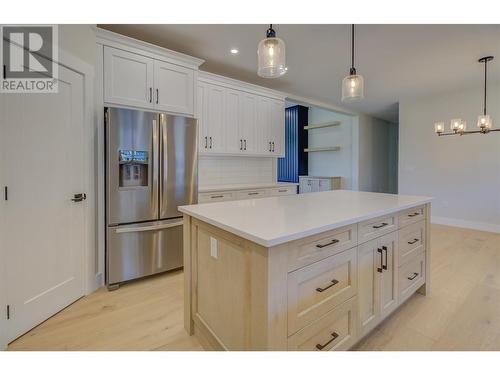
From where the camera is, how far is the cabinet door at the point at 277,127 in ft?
14.0

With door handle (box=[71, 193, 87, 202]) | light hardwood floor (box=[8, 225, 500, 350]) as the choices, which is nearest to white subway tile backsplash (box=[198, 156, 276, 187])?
light hardwood floor (box=[8, 225, 500, 350])

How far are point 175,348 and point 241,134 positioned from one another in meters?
2.92

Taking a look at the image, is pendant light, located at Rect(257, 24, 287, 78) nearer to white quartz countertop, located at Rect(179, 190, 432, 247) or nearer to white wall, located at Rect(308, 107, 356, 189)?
white quartz countertop, located at Rect(179, 190, 432, 247)

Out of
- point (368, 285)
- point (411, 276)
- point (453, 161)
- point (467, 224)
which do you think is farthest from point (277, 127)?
point (467, 224)

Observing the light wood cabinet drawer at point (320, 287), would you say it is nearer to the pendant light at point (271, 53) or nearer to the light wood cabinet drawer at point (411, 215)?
the light wood cabinet drawer at point (411, 215)

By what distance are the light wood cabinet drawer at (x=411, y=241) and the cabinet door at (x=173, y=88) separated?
2.49 meters

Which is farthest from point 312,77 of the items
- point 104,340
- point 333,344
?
point 104,340

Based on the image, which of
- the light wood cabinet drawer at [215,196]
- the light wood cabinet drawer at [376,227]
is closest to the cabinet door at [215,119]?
the light wood cabinet drawer at [215,196]

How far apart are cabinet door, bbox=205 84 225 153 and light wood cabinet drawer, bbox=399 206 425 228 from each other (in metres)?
2.45

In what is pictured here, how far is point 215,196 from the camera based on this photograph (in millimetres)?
3322

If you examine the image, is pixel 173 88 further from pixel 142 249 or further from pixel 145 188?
pixel 142 249

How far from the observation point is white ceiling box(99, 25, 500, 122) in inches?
107

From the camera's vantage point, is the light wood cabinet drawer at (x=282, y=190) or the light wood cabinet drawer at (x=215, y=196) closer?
the light wood cabinet drawer at (x=215, y=196)
